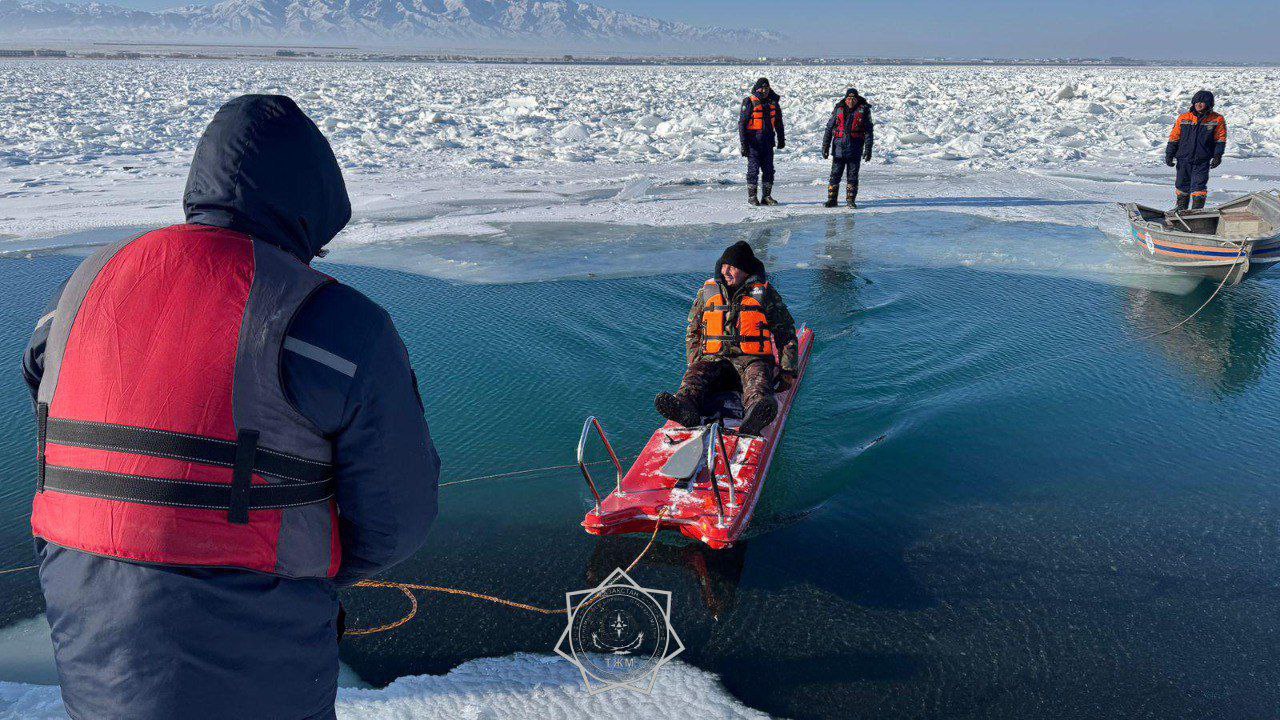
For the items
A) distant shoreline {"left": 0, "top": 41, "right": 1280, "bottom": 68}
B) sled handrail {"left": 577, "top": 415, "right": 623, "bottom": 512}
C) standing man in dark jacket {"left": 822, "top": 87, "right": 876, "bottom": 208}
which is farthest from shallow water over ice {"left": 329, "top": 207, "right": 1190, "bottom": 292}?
distant shoreline {"left": 0, "top": 41, "right": 1280, "bottom": 68}

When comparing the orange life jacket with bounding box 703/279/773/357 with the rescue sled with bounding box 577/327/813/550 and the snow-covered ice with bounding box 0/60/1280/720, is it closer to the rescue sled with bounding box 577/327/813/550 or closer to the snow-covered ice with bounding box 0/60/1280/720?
the rescue sled with bounding box 577/327/813/550

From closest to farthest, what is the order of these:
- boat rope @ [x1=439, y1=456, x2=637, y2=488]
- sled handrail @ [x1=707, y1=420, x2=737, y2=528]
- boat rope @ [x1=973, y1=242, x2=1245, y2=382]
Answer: sled handrail @ [x1=707, y1=420, x2=737, y2=528], boat rope @ [x1=439, y1=456, x2=637, y2=488], boat rope @ [x1=973, y1=242, x2=1245, y2=382]

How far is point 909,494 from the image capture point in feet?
15.6

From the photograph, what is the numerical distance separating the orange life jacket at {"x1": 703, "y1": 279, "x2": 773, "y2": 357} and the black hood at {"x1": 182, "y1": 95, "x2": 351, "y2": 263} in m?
4.05

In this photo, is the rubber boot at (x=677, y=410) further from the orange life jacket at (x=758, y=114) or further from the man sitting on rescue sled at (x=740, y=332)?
the orange life jacket at (x=758, y=114)

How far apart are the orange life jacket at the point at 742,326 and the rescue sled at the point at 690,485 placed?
0.65 metres

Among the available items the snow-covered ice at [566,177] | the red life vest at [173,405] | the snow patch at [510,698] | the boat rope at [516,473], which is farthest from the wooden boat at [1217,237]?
the red life vest at [173,405]

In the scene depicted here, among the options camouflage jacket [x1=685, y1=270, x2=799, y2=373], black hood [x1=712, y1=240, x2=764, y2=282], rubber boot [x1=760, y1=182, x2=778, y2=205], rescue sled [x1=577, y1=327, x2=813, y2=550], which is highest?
rubber boot [x1=760, y1=182, x2=778, y2=205]

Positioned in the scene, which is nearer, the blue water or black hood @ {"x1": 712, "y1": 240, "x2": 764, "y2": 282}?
the blue water

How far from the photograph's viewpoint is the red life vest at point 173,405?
1333mm

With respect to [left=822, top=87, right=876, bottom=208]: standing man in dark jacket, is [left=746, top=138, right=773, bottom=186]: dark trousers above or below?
below

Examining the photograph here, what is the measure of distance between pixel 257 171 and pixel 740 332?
4.15 meters

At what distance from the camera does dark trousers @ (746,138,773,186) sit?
39.0ft

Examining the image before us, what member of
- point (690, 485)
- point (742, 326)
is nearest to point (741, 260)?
point (742, 326)
